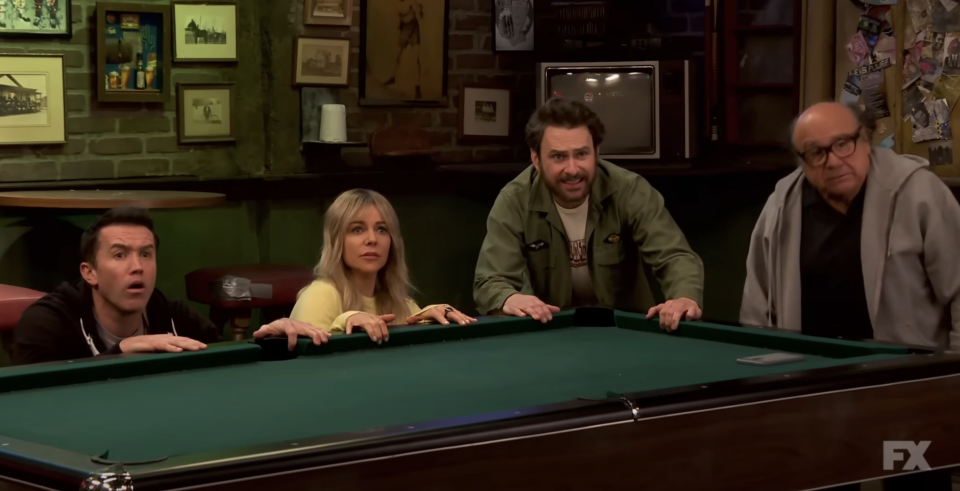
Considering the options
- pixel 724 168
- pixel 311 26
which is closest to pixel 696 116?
pixel 724 168

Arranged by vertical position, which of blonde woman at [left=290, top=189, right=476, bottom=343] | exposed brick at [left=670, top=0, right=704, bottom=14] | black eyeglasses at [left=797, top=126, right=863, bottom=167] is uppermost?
exposed brick at [left=670, top=0, right=704, bottom=14]

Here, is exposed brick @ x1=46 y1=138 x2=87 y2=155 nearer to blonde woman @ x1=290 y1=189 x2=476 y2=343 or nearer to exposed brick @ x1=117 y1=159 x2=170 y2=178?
exposed brick @ x1=117 y1=159 x2=170 y2=178

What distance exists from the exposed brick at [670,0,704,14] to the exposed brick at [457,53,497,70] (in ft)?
3.25

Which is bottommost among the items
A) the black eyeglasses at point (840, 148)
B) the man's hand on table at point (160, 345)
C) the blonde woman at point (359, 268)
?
the man's hand on table at point (160, 345)

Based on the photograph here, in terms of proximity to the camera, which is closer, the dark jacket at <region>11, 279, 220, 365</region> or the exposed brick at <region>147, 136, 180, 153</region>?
the dark jacket at <region>11, 279, 220, 365</region>

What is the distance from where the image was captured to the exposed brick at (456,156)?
650 cm

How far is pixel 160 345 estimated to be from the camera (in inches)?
112

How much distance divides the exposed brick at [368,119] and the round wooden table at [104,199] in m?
1.32

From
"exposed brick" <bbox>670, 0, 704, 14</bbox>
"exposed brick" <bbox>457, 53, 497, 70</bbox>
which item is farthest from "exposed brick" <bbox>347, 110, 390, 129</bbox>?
"exposed brick" <bbox>670, 0, 704, 14</bbox>

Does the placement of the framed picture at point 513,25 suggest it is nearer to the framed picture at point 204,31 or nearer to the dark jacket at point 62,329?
the framed picture at point 204,31

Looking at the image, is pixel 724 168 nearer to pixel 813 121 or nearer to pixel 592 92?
pixel 592 92

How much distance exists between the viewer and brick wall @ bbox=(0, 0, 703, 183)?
5.41 meters

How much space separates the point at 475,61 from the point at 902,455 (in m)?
4.35

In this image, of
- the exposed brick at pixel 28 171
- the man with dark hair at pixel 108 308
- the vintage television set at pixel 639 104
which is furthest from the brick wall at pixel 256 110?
the man with dark hair at pixel 108 308
